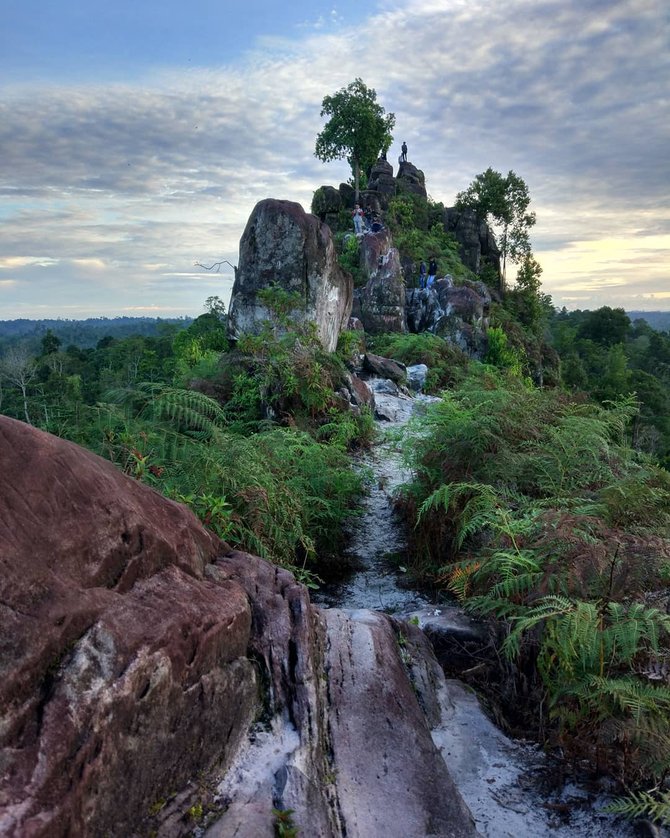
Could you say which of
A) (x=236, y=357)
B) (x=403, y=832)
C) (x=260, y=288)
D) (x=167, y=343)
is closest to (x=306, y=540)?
(x=403, y=832)

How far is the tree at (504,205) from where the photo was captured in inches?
1248

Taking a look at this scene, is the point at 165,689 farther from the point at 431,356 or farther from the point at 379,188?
the point at 379,188

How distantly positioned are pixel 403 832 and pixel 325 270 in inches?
409

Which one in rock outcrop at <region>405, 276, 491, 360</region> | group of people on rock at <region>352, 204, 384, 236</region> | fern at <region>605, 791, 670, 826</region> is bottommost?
fern at <region>605, 791, 670, 826</region>

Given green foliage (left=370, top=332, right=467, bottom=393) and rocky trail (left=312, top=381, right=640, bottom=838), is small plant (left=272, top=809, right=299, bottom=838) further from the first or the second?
green foliage (left=370, top=332, right=467, bottom=393)

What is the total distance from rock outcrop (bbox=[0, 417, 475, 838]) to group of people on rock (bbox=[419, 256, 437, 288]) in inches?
854

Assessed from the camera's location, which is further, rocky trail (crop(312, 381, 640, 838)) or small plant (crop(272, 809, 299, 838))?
rocky trail (crop(312, 381, 640, 838))

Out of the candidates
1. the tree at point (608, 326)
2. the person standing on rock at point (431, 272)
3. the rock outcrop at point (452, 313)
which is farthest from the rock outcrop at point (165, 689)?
the tree at point (608, 326)

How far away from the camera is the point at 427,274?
24281mm

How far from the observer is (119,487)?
2840 millimetres

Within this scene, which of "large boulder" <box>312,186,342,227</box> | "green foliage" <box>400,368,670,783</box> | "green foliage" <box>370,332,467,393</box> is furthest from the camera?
"large boulder" <box>312,186,342,227</box>

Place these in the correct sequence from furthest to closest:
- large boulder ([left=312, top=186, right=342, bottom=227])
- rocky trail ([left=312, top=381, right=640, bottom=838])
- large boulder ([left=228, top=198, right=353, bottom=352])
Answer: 1. large boulder ([left=312, top=186, right=342, bottom=227])
2. large boulder ([left=228, top=198, right=353, bottom=352])
3. rocky trail ([left=312, top=381, right=640, bottom=838])

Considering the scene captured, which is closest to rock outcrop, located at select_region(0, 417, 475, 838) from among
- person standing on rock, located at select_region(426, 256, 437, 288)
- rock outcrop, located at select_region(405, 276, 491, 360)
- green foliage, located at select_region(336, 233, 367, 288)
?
rock outcrop, located at select_region(405, 276, 491, 360)

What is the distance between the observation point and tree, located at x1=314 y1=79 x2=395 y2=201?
3022cm
